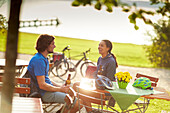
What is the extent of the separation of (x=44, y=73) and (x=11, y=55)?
2713mm

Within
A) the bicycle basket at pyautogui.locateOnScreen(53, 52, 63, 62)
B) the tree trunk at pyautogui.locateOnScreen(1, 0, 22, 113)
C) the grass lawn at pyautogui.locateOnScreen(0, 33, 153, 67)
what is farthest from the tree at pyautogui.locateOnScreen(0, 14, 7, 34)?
the grass lawn at pyautogui.locateOnScreen(0, 33, 153, 67)

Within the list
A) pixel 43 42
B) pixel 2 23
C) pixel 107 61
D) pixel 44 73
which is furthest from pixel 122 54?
pixel 44 73

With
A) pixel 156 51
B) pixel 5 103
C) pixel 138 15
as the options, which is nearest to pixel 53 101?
pixel 5 103

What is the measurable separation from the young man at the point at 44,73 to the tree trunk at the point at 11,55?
8.31ft

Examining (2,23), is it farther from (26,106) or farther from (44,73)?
(26,106)

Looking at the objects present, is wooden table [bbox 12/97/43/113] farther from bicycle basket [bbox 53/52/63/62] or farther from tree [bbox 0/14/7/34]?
bicycle basket [bbox 53/52/63/62]

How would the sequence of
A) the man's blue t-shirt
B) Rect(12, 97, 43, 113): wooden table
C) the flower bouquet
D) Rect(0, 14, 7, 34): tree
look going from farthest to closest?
Rect(0, 14, 7, 34): tree, the flower bouquet, the man's blue t-shirt, Rect(12, 97, 43, 113): wooden table

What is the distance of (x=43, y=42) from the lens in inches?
187

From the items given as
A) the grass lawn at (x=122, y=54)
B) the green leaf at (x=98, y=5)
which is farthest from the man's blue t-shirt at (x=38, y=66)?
the grass lawn at (x=122, y=54)

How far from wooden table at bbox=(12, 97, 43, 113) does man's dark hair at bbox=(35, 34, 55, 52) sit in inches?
37.7

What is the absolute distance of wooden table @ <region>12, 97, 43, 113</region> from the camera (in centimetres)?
352

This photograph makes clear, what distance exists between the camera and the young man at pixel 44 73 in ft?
14.9

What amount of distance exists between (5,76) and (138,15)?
0.90m

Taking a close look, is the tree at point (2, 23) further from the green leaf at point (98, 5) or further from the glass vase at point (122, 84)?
the green leaf at point (98, 5)
